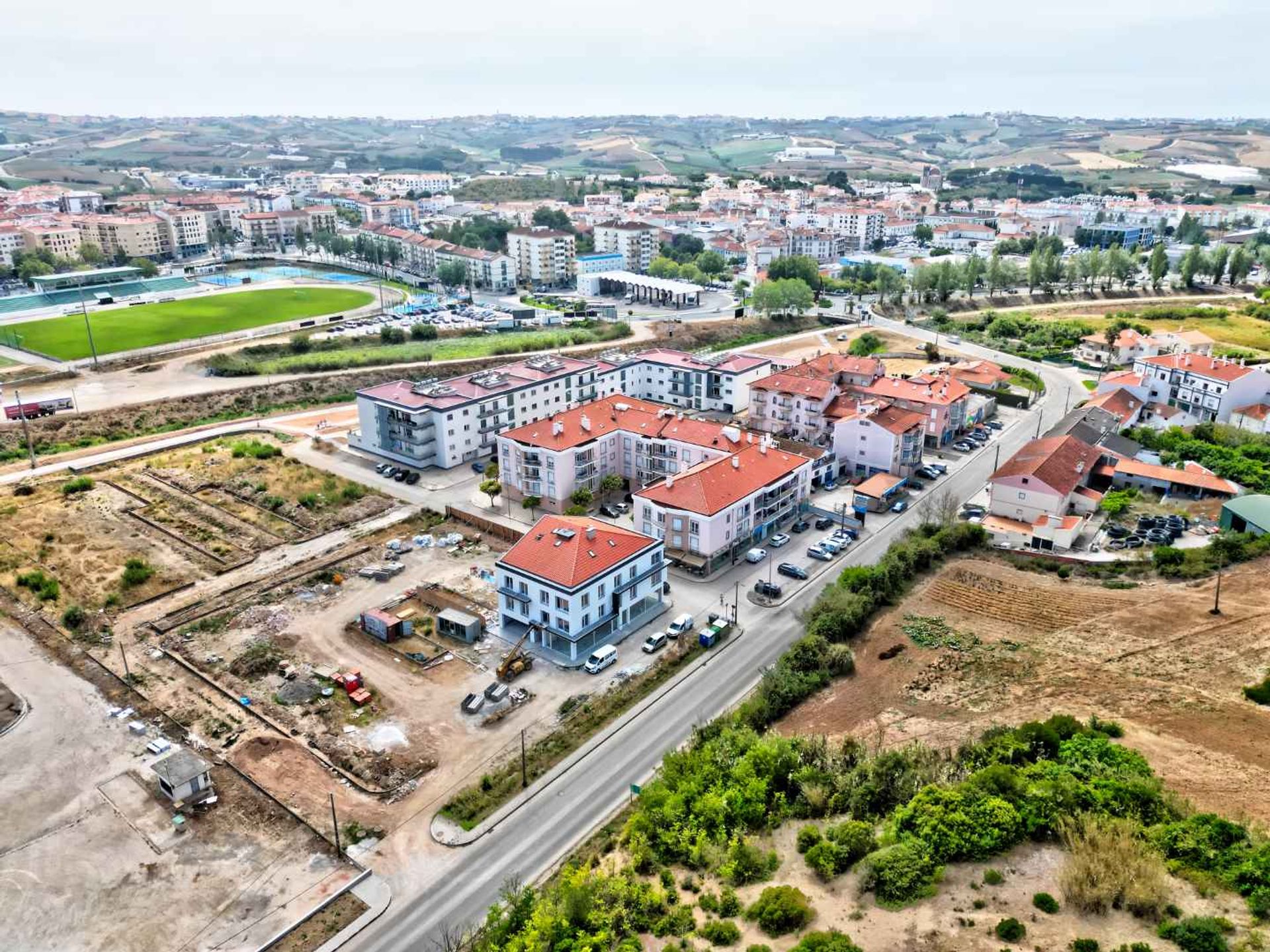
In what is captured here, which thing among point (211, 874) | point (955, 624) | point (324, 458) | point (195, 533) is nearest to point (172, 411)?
point (324, 458)

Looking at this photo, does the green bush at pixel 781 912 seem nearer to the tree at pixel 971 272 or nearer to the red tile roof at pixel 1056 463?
the red tile roof at pixel 1056 463

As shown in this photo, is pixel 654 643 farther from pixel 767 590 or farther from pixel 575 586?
pixel 767 590

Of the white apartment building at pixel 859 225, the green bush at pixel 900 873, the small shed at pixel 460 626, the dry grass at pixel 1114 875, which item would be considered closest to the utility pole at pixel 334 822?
the small shed at pixel 460 626

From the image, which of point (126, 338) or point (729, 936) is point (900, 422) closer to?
point (729, 936)

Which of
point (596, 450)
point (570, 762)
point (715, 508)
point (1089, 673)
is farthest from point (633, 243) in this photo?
point (570, 762)

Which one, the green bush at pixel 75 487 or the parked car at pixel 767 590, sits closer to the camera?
the parked car at pixel 767 590

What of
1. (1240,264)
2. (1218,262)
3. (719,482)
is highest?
(1218,262)
